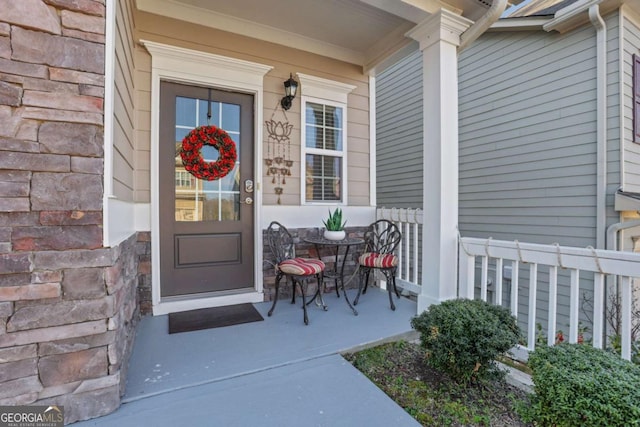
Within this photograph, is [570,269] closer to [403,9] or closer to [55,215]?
[403,9]

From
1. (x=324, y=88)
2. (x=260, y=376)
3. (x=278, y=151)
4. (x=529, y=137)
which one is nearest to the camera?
(x=260, y=376)

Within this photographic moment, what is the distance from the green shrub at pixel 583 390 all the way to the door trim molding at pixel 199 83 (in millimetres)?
2510

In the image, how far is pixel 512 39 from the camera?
469 centimetres

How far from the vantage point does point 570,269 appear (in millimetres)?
2016

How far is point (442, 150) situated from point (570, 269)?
4.24 feet

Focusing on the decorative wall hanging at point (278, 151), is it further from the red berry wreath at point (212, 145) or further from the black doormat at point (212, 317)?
the black doormat at point (212, 317)

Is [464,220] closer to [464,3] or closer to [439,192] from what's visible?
[439,192]

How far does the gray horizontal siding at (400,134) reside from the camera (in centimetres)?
591

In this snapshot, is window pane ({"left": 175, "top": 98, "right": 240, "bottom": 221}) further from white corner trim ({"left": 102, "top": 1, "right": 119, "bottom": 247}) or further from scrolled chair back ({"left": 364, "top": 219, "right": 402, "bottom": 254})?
scrolled chair back ({"left": 364, "top": 219, "right": 402, "bottom": 254})

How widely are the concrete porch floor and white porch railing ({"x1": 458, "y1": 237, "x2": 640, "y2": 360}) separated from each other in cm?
82

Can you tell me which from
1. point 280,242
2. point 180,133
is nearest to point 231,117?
point 180,133

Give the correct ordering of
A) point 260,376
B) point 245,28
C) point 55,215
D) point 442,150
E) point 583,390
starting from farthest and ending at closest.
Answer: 1. point 245,28
2. point 442,150
3. point 260,376
4. point 55,215
5. point 583,390

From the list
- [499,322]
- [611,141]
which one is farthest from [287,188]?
[611,141]

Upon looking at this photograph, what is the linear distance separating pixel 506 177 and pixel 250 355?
454cm
